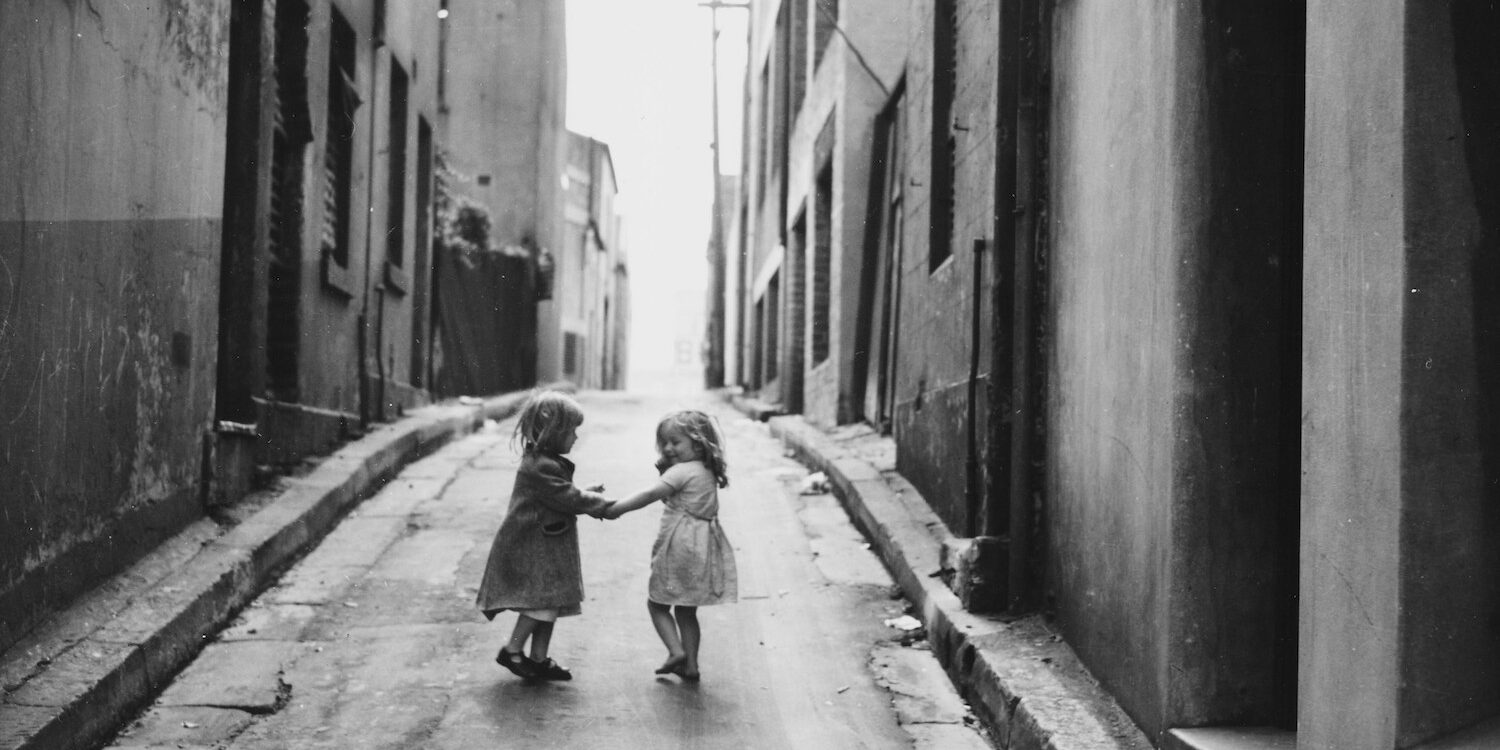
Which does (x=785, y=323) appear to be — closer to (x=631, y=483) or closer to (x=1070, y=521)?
(x=631, y=483)

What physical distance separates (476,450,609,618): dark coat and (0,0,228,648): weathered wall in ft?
5.43

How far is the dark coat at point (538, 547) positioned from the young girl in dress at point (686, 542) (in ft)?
0.71

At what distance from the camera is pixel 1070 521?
5.42 metres

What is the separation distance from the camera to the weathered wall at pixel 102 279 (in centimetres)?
486

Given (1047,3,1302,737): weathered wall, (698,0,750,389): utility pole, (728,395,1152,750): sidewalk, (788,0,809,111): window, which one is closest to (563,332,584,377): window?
(698,0,750,389): utility pole

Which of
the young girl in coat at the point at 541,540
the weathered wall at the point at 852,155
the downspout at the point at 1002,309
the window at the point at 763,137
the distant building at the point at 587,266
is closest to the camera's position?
the young girl in coat at the point at 541,540

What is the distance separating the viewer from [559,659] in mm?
5910

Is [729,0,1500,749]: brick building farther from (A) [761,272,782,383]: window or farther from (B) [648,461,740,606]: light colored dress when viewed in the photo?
(A) [761,272,782,383]: window

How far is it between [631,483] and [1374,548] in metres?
8.05

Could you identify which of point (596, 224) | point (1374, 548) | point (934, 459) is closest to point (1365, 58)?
point (1374, 548)

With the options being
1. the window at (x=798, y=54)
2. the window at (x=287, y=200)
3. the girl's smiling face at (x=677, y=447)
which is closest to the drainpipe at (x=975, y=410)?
the girl's smiling face at (x=677, y=447)

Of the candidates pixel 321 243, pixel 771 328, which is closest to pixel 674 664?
pixel 321 243

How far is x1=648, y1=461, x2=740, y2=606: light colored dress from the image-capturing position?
5.66 meters

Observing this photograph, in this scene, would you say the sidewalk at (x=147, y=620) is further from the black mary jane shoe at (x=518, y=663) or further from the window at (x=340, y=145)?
the window at (x=340, y=145)
